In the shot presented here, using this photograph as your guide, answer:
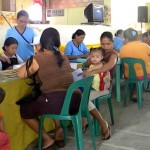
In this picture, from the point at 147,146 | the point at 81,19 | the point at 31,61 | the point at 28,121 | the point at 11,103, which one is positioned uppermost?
the point at 81,19

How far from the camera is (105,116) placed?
146 inches

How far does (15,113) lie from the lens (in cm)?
239

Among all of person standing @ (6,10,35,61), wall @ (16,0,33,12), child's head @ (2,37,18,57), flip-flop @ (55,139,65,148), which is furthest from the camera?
wall @ (16,0,33,12)

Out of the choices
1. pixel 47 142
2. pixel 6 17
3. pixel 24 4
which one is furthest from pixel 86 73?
pixel 24 4

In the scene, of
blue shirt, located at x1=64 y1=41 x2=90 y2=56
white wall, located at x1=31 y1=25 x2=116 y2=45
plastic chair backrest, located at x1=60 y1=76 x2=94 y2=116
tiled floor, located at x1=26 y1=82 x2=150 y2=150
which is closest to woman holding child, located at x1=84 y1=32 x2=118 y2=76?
plastic chair backrest, located at x1=60 y1=76 x2=94 y2=116

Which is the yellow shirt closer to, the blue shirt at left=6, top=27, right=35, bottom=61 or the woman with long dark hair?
the blue shirt at left=6, top=27, right=35, bottom=61

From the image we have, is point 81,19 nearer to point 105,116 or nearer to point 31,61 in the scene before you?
point 105,116

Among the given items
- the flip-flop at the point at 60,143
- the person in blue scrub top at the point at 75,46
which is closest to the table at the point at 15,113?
the flip-flop at the point at 60,143

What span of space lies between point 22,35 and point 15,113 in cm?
186

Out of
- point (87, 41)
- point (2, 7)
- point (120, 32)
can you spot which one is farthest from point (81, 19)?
point (2, 7)

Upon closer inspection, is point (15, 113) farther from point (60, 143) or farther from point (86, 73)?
point (86, 73)

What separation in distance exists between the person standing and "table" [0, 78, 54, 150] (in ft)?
5.37

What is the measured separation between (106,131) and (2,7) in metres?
5.73

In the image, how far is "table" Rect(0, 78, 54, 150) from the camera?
7.45 ft
